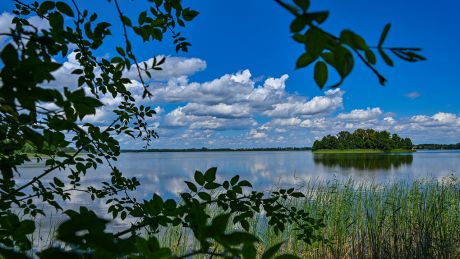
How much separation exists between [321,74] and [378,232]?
545cm

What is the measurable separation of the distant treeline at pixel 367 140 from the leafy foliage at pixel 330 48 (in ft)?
294

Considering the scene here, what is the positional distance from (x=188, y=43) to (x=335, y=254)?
4.50m

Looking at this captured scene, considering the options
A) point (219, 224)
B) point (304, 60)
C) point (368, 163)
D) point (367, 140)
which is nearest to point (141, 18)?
point (304, 60)

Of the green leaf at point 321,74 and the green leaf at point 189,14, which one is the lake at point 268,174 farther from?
the green leaf at point 321,74

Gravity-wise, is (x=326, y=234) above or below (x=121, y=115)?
below

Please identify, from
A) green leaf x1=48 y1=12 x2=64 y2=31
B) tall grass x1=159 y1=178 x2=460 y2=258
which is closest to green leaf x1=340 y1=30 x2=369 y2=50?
green leaf x1=48 y1=12 x2=64 y2=31

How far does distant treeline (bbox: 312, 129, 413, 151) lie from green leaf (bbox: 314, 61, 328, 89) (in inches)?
3527

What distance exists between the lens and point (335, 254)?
545 centimetres

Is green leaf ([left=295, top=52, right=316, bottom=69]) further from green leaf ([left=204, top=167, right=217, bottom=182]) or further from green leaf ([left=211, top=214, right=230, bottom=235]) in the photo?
green leaf ([left=204, top=167, right=217, bottom=182])

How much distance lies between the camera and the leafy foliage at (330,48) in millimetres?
536

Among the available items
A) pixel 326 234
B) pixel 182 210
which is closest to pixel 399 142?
pixel 326 234

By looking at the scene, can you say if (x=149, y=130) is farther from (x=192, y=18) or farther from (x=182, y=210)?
(x=182, y=210)

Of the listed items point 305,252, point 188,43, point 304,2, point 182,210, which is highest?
point 188,43

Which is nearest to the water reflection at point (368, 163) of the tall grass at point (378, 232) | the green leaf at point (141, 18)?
the tall grass at point (378, 232)
